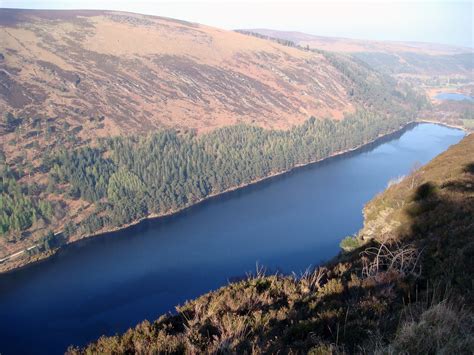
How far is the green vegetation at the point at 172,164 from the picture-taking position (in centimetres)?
7725

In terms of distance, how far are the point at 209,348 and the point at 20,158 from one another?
8446cm

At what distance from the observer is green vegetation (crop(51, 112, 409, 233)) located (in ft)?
253

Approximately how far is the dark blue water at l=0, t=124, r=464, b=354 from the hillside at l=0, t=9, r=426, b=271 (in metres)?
6.33

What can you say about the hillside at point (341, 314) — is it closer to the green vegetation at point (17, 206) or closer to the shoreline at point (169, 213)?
the shoreline at point (169, 213)

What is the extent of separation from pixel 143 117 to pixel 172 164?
2271 cm

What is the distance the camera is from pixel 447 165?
3030 centimetres

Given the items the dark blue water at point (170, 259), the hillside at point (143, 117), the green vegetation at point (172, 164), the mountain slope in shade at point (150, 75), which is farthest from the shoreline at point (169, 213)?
the mountain slope in shade at point (150, 75)

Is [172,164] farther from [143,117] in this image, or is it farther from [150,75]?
[150,75]

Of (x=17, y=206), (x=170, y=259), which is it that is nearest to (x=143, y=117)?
(x=17, y=206)

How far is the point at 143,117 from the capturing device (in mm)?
105188

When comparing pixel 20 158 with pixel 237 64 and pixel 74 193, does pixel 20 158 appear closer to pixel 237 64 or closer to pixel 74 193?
pixel 74 193

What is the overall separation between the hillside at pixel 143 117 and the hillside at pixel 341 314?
58.1m

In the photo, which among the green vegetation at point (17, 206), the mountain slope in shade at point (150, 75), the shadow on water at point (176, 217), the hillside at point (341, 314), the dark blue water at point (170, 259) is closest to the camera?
the hillside at point (341, 314)

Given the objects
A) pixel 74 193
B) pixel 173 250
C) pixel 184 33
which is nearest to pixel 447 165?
pixel 173 250
